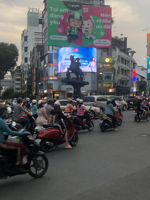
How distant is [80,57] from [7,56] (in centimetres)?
1728

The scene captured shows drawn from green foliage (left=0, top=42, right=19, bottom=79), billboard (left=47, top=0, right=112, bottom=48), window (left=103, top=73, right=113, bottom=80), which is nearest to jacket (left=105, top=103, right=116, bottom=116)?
billboard (left=47, top=0, right=112, bottom=48)

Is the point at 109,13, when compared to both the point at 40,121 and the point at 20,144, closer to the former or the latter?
the point at 40,121

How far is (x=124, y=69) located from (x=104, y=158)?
6784 cm

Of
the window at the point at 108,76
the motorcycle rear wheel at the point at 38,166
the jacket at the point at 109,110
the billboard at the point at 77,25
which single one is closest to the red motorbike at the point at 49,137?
the motorcycle rear wheel at the point at 38,166

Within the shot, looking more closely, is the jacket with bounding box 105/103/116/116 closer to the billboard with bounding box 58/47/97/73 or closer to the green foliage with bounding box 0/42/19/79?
the billboard with bounding box 58/47/97/73

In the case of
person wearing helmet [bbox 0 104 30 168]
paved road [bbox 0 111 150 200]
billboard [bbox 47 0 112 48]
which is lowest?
paved road [bbox 0 111 150 200]

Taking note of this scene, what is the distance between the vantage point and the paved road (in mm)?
4465

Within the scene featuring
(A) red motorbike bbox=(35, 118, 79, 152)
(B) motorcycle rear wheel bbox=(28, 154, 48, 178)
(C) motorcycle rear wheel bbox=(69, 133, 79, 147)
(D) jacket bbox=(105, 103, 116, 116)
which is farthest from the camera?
(D) jacket bbox=(105, 103, 116, 116)

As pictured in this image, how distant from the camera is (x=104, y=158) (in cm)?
719

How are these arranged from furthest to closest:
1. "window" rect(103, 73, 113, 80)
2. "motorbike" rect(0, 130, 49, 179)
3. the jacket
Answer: "window" rect(103, 73, 113, 80), the jacket, "motorbike" rect(0, 130, 49, 179)

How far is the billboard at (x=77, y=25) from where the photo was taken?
5612 cm

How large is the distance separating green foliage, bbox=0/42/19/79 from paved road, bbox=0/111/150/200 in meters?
54.8

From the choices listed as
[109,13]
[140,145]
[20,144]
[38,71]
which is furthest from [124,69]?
[20,144]

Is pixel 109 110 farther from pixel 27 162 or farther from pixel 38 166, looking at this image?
pixel 27 162
